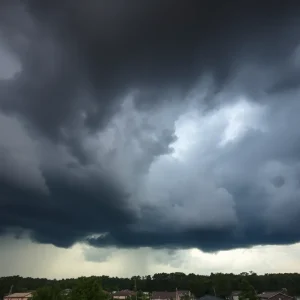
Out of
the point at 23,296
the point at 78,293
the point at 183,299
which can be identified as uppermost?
the point at 23,296

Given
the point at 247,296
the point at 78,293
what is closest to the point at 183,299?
the point at 247,296

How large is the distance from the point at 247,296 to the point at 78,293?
54.1 m

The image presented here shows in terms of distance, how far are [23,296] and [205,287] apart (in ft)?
324

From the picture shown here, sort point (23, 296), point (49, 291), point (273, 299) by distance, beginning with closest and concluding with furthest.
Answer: point (49, 291), point (273, 299), point (23, 296)

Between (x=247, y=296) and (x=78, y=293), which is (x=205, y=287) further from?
(x=78, y=293)

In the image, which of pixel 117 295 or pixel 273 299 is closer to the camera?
pixel 273 299

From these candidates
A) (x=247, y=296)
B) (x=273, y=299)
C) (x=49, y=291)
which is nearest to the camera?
(x=49, y=291)

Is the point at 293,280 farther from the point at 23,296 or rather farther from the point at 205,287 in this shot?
the point at 23,296

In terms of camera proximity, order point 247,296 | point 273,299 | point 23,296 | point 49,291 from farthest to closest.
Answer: point 23,296 → point 273,299 → point 247,296 → point 49,291

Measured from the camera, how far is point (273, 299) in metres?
134

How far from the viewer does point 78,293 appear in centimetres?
7575

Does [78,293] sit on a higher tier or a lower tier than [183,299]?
lower

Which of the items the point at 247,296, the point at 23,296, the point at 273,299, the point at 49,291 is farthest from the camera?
the point at 23,296

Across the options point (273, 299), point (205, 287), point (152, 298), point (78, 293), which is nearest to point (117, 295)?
point (152, 298)
